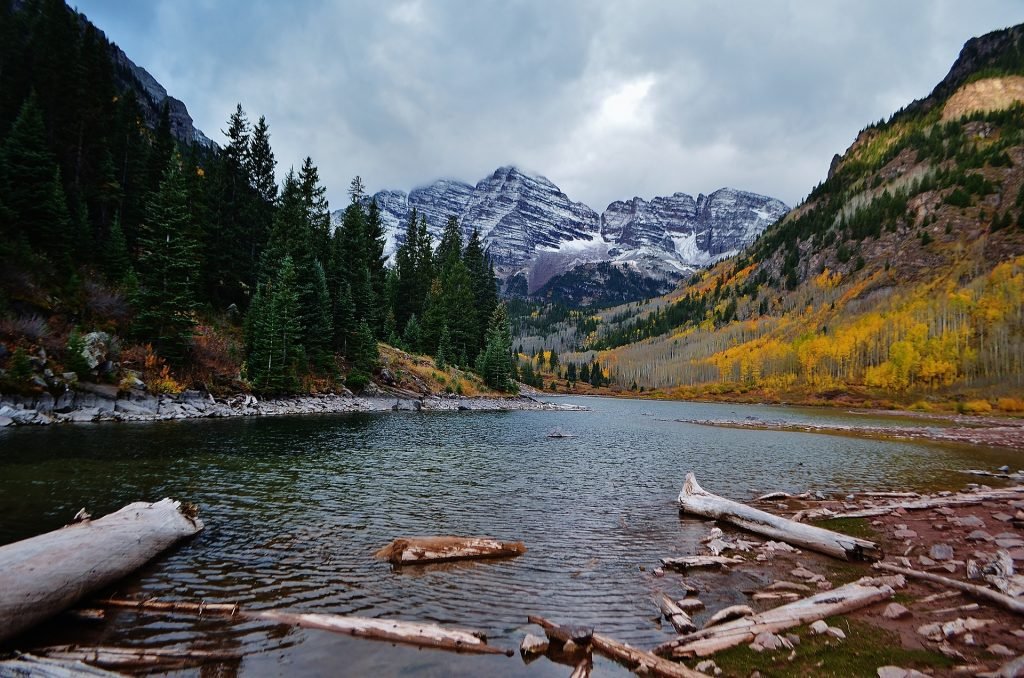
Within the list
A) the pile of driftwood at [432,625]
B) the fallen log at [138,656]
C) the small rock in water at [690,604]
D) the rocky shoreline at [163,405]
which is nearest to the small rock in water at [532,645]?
the pile of driftwood at [432,625]

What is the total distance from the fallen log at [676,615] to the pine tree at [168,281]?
43243mm

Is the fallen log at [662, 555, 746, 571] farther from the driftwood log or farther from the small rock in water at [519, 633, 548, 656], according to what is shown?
the driftwood log

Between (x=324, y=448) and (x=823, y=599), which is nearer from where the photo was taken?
(x=823, y=599)

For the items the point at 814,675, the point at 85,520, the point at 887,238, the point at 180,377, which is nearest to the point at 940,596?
the point at 814,675

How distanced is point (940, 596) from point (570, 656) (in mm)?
7314

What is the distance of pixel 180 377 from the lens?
39312 millimetres

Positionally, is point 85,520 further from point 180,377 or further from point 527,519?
point 180,377

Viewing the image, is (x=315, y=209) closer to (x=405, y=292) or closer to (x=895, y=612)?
(x=405, y=292)

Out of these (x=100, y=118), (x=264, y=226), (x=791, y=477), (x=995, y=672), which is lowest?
(x=791, y=477)

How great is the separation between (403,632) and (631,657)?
3688 mm

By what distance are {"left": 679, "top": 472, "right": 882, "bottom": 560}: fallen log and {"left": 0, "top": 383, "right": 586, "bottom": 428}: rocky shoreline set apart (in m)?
36.4

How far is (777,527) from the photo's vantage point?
1398 centimetres

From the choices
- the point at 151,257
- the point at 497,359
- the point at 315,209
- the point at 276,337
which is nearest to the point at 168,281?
the point at 151,257

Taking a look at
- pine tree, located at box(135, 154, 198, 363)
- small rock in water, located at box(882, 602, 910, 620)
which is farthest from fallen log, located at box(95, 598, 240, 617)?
pine tree, located at box(135, 154, 198, 363)
